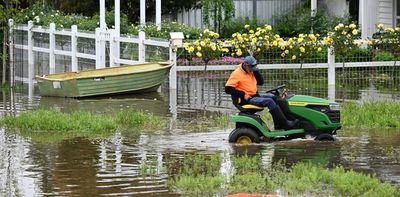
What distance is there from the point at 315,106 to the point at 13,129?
18.2 ft

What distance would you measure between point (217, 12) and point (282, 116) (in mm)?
20928

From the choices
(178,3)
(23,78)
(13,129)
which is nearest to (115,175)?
(13,129)

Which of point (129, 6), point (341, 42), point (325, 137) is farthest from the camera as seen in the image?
point (129, 6)

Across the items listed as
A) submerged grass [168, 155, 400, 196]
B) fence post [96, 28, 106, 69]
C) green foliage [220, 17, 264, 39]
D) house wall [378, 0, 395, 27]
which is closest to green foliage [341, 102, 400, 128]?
submerged grass [168, 155, 400, 196]

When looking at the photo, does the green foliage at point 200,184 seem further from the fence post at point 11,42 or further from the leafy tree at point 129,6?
the leafy tree at point 129,6

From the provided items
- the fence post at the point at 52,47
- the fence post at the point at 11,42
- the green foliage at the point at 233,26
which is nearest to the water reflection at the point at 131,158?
the fence post at the point at 52,47

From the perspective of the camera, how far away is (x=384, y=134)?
53.1 ft

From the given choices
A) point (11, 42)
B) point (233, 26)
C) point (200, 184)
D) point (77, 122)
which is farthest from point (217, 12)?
point (200, 184)

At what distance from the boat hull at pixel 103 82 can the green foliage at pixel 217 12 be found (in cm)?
1149

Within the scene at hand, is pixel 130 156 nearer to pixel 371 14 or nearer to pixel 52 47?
pixel 52 47

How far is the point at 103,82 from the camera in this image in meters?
23.7

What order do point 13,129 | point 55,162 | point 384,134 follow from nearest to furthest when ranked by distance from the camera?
point 55,162 → point 384,134 → point 13,129

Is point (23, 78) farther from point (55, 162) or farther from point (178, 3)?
point (55, 162)

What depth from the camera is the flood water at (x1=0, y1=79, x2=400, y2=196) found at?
1177 centimetres
